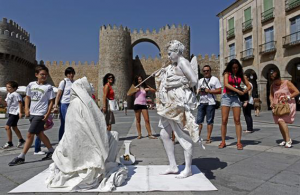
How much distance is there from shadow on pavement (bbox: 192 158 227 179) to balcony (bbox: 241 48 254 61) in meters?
17.5

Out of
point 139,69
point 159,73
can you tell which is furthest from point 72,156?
point 139,69

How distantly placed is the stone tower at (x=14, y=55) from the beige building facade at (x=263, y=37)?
80.0 ft

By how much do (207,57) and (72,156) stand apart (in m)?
34.3

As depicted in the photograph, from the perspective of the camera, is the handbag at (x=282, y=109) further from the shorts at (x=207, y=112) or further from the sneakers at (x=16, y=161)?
the sneakers at (x=16, y=161)

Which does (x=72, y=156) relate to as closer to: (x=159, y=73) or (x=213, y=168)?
(x=159, y=73)

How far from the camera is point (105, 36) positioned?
30703 millimetres

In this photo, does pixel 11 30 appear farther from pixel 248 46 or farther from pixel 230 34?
pixel 248 46

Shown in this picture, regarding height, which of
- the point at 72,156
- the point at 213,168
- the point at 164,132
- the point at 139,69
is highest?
the point at 139,69

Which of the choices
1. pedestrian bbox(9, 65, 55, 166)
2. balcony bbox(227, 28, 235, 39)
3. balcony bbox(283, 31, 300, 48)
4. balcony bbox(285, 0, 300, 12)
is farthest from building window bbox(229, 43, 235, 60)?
pedestrian bbox(9, 65, 55, 166)

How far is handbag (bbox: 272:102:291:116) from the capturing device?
4.48m

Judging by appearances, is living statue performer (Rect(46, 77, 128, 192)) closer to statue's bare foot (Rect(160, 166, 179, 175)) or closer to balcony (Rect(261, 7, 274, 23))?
statue's bare foot (Rect(160, 166, 179, 175))

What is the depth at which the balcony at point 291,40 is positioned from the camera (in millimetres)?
15110

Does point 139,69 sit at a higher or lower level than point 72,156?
higher

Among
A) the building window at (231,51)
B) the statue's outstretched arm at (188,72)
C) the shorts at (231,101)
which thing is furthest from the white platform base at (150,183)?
the building window at (231,51)
